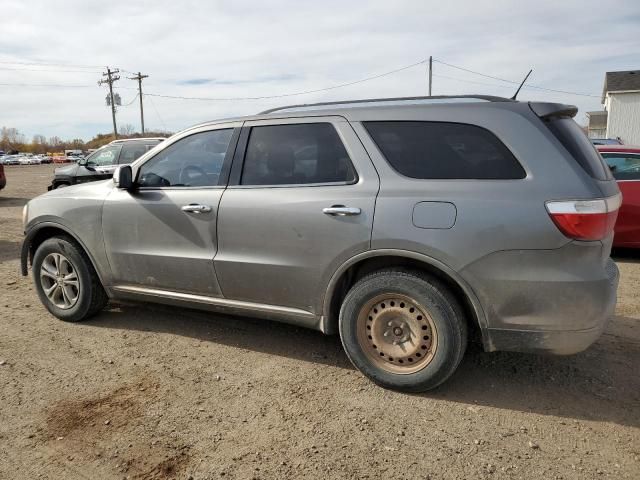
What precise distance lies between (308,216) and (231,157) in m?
0.87

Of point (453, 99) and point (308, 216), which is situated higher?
point (453, 99)

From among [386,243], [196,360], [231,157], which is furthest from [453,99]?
[196,360]

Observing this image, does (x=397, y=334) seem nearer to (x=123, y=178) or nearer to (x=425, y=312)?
(x=425, y=312)

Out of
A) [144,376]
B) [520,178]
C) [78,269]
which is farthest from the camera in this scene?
[78,269]

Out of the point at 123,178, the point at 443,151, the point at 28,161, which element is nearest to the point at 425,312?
the point at 443,151

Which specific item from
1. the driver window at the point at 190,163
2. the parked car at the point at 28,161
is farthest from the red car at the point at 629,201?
the parked car at the point at 28,161

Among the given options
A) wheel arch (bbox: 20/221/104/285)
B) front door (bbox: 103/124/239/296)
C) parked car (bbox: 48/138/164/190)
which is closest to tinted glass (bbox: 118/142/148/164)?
parked car (bbox: 48/138/164/190)

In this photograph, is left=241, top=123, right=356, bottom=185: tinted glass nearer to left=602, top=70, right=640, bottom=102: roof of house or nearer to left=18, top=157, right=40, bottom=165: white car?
left=602, top=70, right=640, bottom=102: roof of house

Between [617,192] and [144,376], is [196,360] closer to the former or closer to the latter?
[144,376]

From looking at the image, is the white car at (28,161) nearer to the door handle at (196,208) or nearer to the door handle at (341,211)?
the door handle at (196,208)

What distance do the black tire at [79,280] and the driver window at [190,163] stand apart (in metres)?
0.91

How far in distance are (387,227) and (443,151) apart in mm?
579

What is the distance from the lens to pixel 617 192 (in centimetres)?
318

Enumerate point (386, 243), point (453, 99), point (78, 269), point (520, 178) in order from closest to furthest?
point (520, 178) → point (386, 243) → point (453, 99) → point (78, 269)
